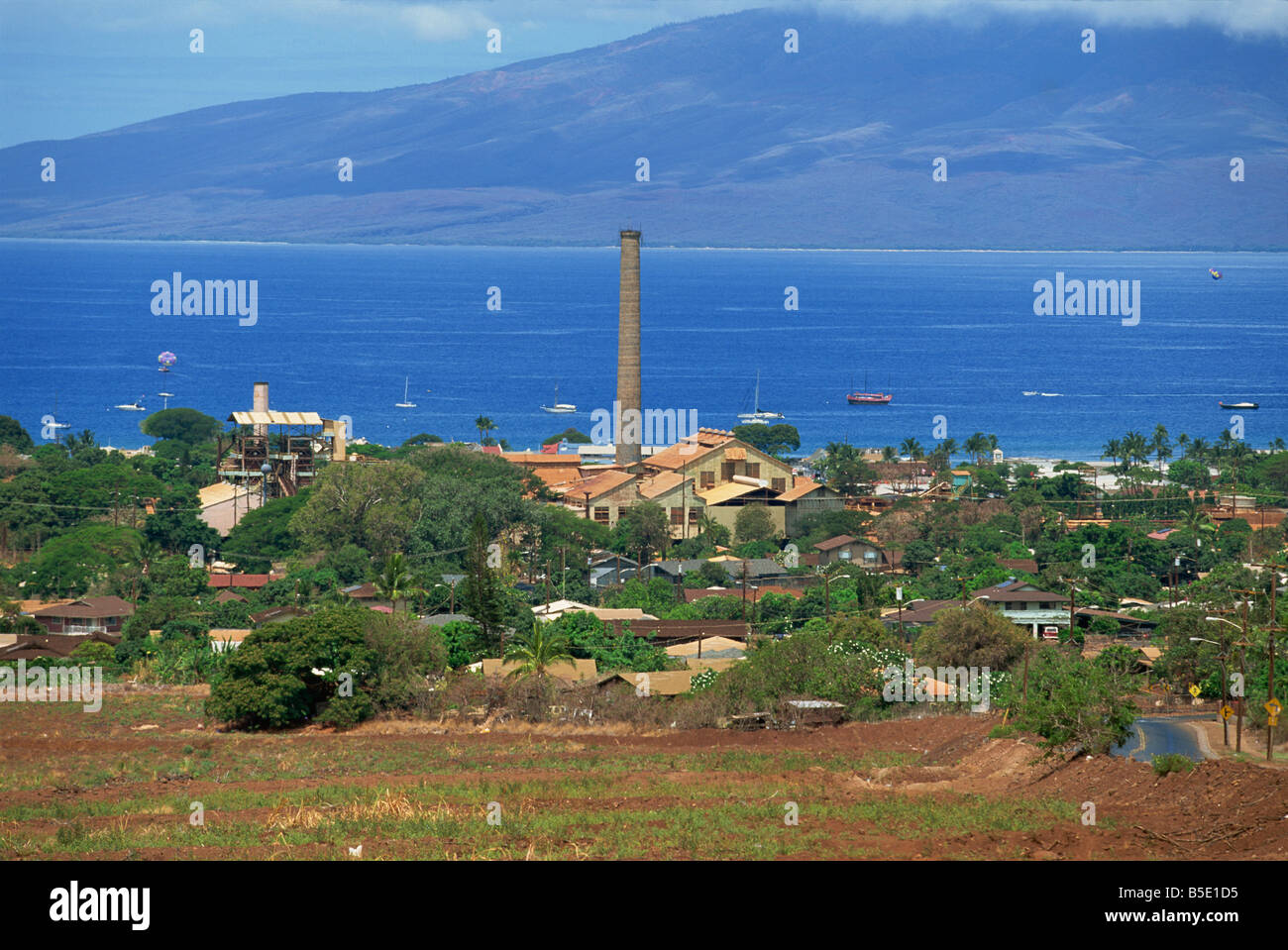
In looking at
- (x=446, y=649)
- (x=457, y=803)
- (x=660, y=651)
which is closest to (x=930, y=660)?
(x=660, y=651)

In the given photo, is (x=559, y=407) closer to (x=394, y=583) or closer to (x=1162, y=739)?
(x=394, y=583)

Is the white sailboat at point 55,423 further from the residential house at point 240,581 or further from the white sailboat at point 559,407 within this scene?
the residential house at point 240,581

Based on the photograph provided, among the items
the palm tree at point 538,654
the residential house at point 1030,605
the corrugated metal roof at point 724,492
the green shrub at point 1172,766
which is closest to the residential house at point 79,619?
the palm tree at point 538,654

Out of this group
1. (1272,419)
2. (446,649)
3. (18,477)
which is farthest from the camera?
(1272,419)

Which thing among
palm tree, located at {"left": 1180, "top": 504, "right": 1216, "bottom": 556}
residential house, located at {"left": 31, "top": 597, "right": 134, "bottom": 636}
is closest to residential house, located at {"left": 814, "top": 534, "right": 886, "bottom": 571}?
palm tree, located at {"left": 1180, "top": 504, "right": 1216, "bottom": 556}

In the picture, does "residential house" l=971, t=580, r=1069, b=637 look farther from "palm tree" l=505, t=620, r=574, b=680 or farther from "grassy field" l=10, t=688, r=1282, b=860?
"palm tree" l=505, t=620, r=574, b=680

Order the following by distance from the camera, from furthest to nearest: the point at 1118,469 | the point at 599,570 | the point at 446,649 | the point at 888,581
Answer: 1. the point at 1118,469
2. the point at 599,570
3. the point at 888,581
4. the point at 446,649
